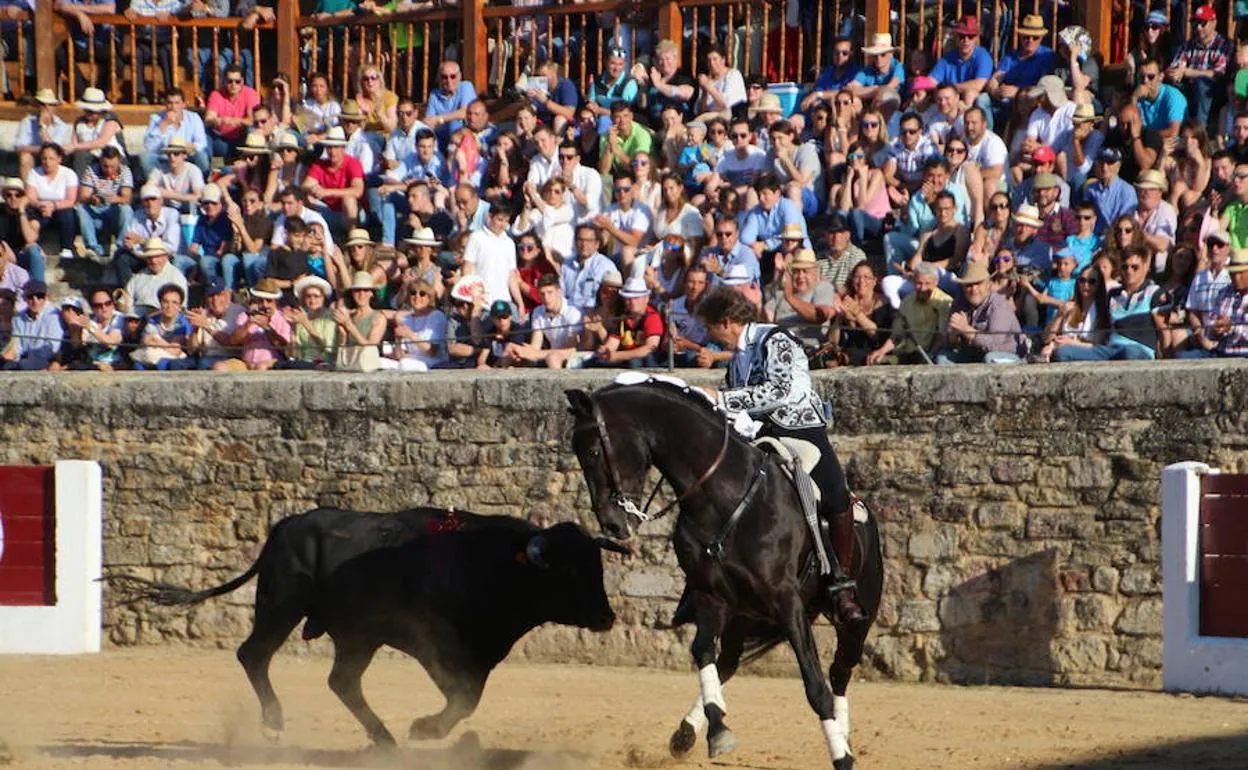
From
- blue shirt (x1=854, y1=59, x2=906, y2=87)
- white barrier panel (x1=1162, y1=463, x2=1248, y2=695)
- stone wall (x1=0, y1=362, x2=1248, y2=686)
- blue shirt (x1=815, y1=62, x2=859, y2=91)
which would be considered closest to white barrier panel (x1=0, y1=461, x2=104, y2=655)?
stone wall (x1=0, y1=362, x2=1248, y2=686)

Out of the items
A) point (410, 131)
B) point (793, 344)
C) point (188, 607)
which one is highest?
point (410, 131)

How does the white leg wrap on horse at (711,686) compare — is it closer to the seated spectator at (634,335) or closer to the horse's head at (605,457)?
the horse's head at (605,457)

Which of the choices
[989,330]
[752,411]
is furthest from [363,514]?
[989,330]

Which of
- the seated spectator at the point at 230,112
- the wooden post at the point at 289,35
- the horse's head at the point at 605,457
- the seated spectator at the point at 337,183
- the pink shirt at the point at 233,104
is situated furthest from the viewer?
the wooden post at the point at 289,35

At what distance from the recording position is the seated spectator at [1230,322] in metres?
12.3

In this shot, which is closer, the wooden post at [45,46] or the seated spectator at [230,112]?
the seated spectator at [230,112]

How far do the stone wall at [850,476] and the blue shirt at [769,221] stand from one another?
1.90 meters

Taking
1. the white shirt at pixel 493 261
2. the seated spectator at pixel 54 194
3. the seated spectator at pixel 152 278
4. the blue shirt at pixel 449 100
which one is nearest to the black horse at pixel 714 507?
the white shirt at pixel 493 261

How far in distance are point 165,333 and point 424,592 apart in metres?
6.62

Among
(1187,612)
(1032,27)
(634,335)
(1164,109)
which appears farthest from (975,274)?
(1032,27)

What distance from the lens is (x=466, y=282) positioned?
15.1 meters

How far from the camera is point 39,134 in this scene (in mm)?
18875

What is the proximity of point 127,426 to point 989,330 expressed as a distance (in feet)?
19.7

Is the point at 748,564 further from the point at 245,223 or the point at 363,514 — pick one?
the point at 245,223
